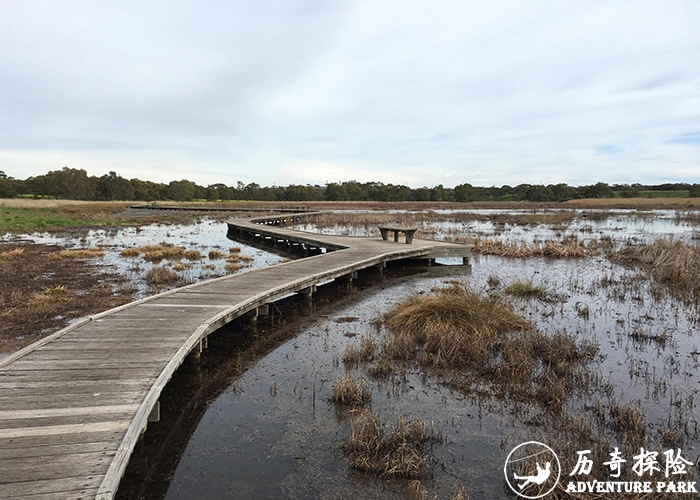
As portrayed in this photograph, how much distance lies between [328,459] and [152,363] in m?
2.26

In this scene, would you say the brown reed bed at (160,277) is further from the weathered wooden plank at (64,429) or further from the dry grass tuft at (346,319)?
the weathered wooden plank at (64,429)

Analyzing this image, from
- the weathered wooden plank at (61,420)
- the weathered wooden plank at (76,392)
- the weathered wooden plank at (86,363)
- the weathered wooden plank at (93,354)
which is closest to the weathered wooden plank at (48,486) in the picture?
the weathered wooden plank at (61,420)

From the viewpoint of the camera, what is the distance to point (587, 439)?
4.49m

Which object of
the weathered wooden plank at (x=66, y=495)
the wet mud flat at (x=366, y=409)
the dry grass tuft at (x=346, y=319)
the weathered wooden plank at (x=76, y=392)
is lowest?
the wet mud flat at (x=366, y=409)

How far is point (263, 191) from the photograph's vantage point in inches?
4382

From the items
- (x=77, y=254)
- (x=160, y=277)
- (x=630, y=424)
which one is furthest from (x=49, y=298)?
(x=630, y=424)

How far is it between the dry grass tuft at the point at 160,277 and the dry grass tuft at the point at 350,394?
8008 mm

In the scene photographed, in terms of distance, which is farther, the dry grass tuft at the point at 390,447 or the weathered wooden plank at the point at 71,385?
the weathered wooden plank at the point at 71,385

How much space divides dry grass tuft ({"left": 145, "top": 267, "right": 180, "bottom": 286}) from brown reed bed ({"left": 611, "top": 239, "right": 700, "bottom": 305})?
1291 centimetres

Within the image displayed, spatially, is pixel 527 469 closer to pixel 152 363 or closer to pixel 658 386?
pixel 658 386

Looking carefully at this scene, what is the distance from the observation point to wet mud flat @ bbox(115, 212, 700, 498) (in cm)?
399

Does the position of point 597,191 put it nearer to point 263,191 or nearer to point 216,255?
point 263,191

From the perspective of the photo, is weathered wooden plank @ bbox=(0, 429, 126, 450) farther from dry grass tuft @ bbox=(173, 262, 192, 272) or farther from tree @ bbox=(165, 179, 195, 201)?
tree @ bbox=(165, 179, 195, 201)

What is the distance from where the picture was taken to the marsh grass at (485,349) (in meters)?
5.82
